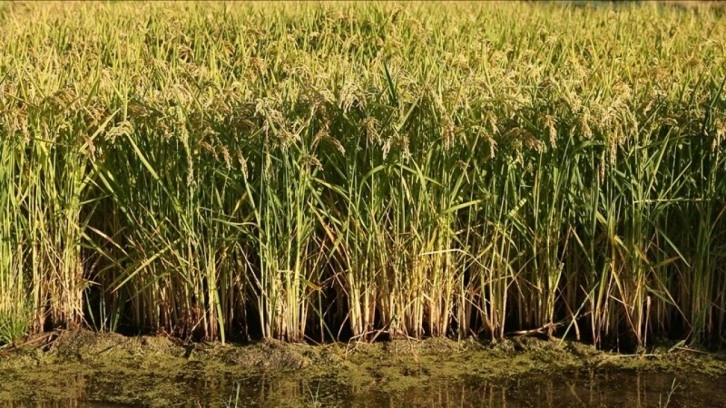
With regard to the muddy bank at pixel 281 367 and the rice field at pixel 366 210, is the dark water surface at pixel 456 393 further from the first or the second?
the rice field at pixel 366 210

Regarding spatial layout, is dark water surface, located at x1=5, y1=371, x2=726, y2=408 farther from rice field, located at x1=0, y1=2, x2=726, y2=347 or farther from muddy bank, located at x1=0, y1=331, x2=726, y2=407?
rice field, located at x1=0, y1=2, x2=726, y2=347

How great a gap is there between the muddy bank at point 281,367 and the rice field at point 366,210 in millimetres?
86

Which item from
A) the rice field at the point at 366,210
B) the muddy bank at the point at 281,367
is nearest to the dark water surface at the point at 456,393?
the muddy bank at the point at 281,367

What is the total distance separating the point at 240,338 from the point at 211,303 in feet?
0.62

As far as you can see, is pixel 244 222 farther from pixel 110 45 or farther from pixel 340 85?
pixel 110 45

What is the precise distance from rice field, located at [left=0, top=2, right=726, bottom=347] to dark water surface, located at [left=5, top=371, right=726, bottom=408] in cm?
28

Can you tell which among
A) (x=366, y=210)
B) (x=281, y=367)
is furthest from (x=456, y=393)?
(x=366, y=210)

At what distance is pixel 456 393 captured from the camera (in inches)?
133

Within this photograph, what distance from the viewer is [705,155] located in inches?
145

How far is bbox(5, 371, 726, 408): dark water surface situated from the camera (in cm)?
328

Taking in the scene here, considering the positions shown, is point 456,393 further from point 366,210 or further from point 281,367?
point 366,210

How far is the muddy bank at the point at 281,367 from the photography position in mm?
3355

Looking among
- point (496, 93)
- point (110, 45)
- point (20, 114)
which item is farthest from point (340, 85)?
point (110, 45)

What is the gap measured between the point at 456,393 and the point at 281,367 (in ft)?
1.88
